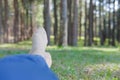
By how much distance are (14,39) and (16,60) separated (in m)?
28.2

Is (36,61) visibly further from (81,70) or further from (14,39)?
(14,39)

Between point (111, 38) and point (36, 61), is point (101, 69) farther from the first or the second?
point (111, 38)

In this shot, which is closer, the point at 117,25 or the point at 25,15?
the point at 117,25

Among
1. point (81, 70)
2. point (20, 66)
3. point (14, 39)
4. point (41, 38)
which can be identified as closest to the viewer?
point (20, 66)

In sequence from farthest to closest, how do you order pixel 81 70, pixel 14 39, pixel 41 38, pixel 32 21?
pixel 32 21, pixel 14 39, pixel 81 70, pixel 41 38

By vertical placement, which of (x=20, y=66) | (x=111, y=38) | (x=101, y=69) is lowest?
(x=111, y=38)

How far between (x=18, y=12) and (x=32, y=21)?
12.7 ft

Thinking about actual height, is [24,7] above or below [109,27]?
above

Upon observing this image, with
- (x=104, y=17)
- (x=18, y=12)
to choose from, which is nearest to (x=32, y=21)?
(x=18, y=12)

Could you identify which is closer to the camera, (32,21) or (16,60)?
(16,60)

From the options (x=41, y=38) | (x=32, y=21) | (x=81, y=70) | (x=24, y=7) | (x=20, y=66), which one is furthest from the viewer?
(x=32, y=21)

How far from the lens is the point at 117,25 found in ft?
98.4

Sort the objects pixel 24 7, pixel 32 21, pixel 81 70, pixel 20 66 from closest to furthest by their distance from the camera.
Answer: pixel 20 66
pixel 81 70
pixel 24 7
pixel 32 21

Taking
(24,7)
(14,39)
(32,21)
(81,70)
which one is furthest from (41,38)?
(32,21)
